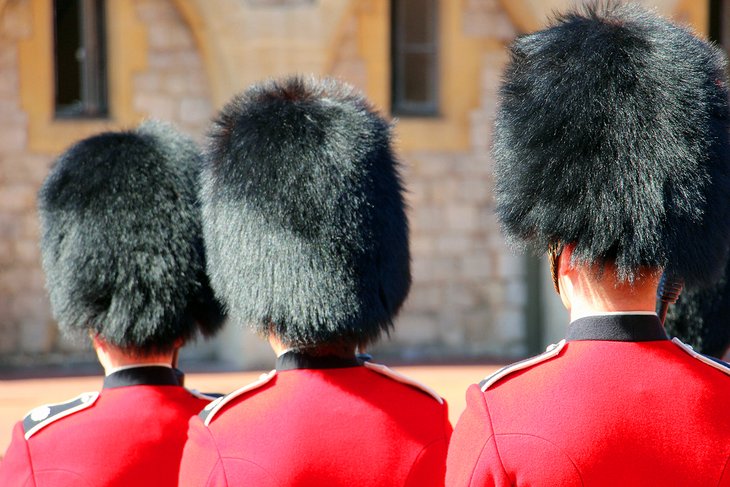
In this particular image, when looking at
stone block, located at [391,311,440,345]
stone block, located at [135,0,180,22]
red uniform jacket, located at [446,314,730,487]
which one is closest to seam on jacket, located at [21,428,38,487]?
red uniform jacket, located at [446,314,730,487]

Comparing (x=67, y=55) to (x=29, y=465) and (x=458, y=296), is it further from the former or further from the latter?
(x=29, y=465)

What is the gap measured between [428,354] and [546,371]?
6417 mm

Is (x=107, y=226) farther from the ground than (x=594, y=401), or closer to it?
farther from the ground

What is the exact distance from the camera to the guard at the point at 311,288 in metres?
1.95

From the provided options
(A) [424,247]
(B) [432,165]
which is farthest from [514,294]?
(B) [432,165]

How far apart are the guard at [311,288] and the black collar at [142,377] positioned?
0.72 feet

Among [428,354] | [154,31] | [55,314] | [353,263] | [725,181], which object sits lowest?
[428,354]

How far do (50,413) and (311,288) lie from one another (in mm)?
571

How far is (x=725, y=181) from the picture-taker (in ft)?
6.03

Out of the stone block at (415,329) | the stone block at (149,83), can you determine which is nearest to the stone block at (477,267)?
the stone block at (415,329)

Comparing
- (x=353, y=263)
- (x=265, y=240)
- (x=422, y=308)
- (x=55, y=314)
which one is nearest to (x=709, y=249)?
(x=353, y=263)

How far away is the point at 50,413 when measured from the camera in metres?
2.21

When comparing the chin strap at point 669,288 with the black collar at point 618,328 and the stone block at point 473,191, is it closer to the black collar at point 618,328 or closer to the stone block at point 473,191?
the black collar at point 618,328

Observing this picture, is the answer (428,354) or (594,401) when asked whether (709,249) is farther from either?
(428,354)
